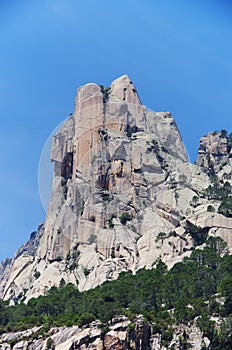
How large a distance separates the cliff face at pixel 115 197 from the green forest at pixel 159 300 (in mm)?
4403

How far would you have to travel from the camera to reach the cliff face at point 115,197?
245 ft

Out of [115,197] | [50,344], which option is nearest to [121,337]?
[50,344]

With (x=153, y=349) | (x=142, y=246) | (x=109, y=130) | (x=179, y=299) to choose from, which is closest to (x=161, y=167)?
(x=109, y=130)

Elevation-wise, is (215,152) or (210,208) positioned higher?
(215,152)

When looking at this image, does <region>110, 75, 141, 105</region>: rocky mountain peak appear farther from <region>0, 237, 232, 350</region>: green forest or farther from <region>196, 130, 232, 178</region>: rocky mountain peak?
<region>0, 237, 232, 350</region>: green forest

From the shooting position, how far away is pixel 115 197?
8238 cm

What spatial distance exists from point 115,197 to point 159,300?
26667 millimetres

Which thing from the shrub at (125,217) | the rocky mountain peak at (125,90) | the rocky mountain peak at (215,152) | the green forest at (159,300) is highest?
the rocky mountain peak at (125,90)

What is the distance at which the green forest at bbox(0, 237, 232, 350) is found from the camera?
51375 millimetres

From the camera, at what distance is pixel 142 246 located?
246 feet

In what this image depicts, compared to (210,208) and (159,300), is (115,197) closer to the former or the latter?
(210,208)

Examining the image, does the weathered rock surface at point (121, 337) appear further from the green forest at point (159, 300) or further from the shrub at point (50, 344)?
the green forest at point (159, 300)

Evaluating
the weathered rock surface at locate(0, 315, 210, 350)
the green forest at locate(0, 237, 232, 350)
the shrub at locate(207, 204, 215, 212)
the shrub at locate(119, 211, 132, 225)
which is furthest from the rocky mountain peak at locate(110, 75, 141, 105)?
the weathered rock surface at locate(0, 315, 210, 350)

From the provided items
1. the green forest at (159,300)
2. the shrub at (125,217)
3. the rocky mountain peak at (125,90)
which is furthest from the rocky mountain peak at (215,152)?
the green forest at (159,300)
